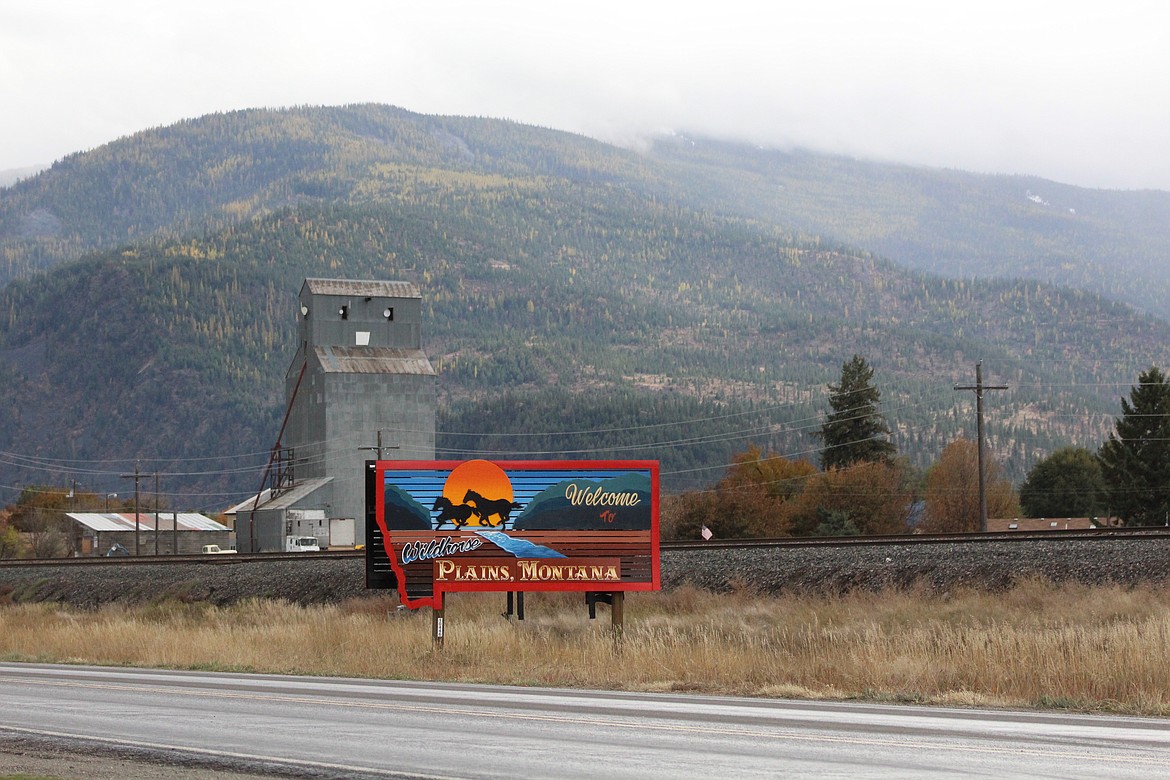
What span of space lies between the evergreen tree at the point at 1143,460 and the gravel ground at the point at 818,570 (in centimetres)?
5293

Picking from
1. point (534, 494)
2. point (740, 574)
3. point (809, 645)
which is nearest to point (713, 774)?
point (809, 645)

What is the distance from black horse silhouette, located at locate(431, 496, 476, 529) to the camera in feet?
89.3

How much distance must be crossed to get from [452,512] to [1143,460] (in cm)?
7064

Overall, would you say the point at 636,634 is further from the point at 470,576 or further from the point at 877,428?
the point at 877,428

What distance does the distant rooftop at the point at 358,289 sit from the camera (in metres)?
93.1

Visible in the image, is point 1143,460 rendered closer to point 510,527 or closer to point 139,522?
point 510,527

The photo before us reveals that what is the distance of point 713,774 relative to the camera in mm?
13758

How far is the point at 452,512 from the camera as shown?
27.3m

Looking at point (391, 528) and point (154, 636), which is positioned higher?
point (391, 528)

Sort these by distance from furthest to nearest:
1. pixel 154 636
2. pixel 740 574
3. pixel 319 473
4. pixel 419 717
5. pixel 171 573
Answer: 1. pixel 319 473
2. pixel 171 573
3. pixel 740 574
4. pixel 154 636
5. pixel 419 717

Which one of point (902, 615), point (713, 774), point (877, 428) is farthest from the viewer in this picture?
point (877, 428)

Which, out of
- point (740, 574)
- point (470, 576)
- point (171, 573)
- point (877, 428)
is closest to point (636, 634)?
point (470, 576)

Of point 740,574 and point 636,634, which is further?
point 740,574

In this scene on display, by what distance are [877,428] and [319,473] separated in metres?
34.8
